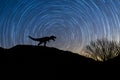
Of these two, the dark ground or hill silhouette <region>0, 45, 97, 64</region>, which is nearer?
the dark ground

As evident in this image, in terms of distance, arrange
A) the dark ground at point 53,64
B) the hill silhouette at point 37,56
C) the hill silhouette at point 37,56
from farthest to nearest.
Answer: the hill silhouette at point 37,56 → the hill silhouette at point 37,56 → the dark ground at point 53,64

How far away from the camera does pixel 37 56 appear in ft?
66.6

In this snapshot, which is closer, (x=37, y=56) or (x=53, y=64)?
(x=53, y=64)

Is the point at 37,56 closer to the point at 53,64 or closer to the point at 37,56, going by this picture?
the point at 37,56

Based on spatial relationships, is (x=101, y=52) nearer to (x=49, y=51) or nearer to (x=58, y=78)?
(x=49, y=51)

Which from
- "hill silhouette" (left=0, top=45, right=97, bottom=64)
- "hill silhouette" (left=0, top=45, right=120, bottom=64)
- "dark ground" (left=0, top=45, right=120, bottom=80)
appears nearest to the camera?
"dark ground" (left=0, top=45, right=120, bottom=80)

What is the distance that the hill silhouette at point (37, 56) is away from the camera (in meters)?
19.1

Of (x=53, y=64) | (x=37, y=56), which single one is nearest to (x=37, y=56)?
(x=37, y=56)

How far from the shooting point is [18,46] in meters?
22.5

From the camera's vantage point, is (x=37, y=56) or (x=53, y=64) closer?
(x=53, y=64)

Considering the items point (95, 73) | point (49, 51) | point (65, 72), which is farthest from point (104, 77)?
point (49, 51)

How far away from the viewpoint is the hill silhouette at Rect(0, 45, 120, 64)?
752 inches

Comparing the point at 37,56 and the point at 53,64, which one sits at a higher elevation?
the point at 37,56

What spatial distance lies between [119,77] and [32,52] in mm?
9814
